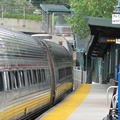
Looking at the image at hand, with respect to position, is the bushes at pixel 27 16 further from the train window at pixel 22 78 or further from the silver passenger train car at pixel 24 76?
the train window at pixel 22 78

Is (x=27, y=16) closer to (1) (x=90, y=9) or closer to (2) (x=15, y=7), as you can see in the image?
(2) (x=15, y=7)

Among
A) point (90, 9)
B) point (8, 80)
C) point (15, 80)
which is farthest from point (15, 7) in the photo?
point (8, 80)

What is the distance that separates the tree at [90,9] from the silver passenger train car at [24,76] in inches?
814

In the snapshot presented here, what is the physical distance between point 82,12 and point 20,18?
1126 inches

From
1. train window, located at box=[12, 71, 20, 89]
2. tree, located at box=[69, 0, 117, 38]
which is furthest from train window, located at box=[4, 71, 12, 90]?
tree, located at box=[69, 0, 117, 38]

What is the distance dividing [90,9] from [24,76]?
2755cm

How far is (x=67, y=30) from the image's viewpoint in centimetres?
6906

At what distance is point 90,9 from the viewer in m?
41.7

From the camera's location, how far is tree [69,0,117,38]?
4182 centimetres

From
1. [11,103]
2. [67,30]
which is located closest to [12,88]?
[11,103]

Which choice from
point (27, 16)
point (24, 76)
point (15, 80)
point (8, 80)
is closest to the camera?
point (8, 80)

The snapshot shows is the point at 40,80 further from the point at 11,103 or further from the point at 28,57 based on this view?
the point at 11,103

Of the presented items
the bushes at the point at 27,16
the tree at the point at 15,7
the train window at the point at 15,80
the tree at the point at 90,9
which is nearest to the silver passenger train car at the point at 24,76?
the train window at the point at 15,80

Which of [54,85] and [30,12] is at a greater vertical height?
[30,12]
